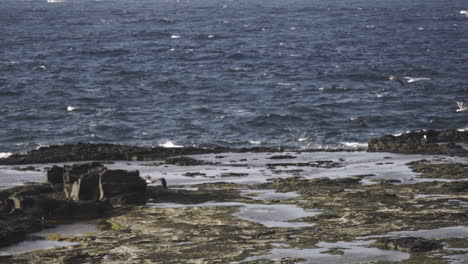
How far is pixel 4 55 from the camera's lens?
3452 inches

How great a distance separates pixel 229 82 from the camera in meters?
68.1

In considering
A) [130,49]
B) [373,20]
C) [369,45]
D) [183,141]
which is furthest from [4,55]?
[373,20]

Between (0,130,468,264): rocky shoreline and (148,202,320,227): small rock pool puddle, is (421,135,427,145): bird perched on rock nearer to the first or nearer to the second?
(0,130,468,264): rocky shoreline

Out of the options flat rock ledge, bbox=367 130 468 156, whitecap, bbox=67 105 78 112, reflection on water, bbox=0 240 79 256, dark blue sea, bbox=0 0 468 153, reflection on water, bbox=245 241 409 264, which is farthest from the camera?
whitecap, bbox=67 105 78 112

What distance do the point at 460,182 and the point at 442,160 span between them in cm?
582

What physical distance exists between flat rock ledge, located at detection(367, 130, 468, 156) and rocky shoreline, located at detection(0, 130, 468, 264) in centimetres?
27

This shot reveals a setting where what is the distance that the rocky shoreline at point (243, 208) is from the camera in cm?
2028

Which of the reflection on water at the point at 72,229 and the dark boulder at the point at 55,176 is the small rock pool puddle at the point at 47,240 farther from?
the dark boulder at the point at 55,176

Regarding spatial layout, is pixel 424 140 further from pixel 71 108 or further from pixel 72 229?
pixel 71 108

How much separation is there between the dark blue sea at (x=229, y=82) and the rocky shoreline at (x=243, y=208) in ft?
41.2

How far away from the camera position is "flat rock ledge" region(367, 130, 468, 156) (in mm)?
35438

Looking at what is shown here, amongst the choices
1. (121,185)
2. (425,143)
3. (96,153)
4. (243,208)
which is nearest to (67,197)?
(121,185)

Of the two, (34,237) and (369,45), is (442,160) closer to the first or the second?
(34,237)

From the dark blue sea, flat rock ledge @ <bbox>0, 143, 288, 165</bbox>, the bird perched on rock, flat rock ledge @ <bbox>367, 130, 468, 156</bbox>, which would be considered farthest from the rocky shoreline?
the dark blue sea
